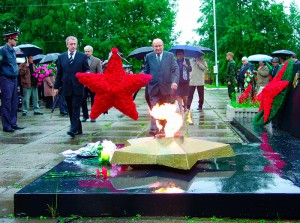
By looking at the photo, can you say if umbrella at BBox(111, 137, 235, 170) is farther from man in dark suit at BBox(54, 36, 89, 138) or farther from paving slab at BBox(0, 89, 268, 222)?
man in dark suit at BBox(54, 36, 89, 138)

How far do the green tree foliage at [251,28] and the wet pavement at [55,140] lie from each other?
35022mm

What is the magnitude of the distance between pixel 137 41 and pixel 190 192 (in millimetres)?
36593

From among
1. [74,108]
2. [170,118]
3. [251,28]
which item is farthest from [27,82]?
[251,28]

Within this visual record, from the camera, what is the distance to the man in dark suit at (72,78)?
893 centimetres

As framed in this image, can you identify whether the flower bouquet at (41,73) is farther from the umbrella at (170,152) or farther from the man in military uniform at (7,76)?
the umbrella at (170,152)

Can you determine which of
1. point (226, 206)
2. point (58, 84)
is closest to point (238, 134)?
point (58, 84)

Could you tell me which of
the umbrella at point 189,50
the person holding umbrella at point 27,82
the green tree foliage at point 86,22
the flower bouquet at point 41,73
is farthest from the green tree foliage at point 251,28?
the person holding umbrella at point 27,82

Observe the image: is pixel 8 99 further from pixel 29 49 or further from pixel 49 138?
pixel 29 49

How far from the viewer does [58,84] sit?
30.1 feet

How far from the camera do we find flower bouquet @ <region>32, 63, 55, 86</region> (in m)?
14.4

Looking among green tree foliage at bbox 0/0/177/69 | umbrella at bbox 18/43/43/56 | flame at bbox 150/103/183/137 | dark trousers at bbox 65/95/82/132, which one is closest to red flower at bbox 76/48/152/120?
flame at bbox 150/103/183/137

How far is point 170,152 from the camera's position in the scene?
192 inches

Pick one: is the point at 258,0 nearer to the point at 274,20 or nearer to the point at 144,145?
the point at 274,20

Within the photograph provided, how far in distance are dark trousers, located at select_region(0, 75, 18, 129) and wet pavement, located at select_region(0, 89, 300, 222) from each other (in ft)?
1.25
